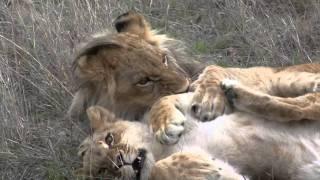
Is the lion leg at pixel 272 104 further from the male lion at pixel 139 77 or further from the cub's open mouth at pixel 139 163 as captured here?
the cub's open mouth at pixel 139 163

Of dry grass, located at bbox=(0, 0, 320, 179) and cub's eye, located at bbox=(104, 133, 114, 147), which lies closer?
cub's eye, located at bbox=(104, 133, 114, 147)

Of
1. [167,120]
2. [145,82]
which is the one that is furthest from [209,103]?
[145,82]

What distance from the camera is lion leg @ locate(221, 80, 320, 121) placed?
9.62 ft

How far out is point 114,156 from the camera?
2.85 meters

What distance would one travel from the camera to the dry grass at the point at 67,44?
346 cm

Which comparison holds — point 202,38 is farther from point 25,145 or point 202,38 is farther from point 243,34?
point 25,145

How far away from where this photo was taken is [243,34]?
4.70 meters

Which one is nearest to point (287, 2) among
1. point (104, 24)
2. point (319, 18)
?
A: point (319, 18)

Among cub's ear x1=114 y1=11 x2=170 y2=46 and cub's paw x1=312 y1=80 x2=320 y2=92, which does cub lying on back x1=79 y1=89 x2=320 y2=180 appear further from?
cub's ear x1=114 y1=11 x2=170 y2=46

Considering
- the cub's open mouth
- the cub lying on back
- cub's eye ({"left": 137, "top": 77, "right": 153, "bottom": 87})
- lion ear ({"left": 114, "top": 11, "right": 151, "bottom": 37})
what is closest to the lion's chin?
cub's eye ({"left": 137, "top": 77, "right": 153, "bottom": 87})

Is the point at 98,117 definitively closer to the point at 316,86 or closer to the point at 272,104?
the point at 272,104

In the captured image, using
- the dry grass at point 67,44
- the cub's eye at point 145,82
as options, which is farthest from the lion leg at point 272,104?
the dry grass at point 67,44

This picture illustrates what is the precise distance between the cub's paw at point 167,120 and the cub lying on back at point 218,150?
0.04 feet

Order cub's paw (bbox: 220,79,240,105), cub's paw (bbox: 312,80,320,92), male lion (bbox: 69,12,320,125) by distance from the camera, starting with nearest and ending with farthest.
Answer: cub's paw (bbox: 220,79,240,105) < cub's paw (bbox: 312,80,320,92) < male lion (bbox: 69,12,320,125)
